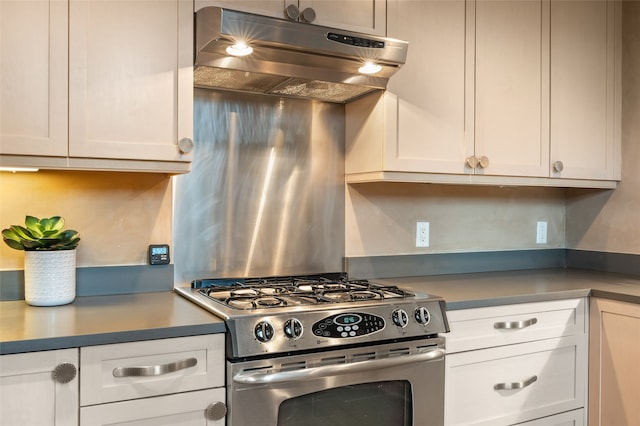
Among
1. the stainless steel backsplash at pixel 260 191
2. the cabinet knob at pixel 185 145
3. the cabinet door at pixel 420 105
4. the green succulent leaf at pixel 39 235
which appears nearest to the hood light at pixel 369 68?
the cabinet door at pixel 420 105

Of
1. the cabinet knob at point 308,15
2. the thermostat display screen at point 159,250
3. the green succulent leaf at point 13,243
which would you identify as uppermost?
the cabinet knob at point 308,15

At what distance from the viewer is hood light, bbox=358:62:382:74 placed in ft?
6.72

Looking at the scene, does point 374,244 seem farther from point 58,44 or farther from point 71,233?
point 58,44

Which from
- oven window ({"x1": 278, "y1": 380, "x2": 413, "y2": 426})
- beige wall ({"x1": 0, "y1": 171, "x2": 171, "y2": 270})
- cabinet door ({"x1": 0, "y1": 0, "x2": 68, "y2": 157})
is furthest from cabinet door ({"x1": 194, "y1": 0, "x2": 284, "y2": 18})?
oven window ({"x1": 278, "y1": 380, "x2": 413, "y2": 426})

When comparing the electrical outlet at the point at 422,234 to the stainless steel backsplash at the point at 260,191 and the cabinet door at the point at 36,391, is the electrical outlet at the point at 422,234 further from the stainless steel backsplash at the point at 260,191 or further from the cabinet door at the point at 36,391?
the cabinet door at the point at 36,391

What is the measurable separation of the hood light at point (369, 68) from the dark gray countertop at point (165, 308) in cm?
85

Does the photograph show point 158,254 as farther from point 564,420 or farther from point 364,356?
point 564,420

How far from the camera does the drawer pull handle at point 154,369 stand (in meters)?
1.46

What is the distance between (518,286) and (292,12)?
140 centimetres

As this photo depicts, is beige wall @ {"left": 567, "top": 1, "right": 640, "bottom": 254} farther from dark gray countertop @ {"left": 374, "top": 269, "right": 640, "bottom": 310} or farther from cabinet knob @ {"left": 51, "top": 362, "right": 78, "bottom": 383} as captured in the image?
cabinet knob @ {"left": 51, "top": 362, "right": 78, "bottom": 383}

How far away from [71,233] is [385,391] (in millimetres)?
1141

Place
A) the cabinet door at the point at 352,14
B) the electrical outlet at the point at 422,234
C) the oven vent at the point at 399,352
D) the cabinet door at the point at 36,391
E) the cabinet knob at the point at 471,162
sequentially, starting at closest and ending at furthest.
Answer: the cabinet door at the point at 36,391
the oven vent at the point at 399,352
the cabinet door at the point at 352,14
the cabinet knob at the point at 471,162
the electrical outlet at the point at 422,234

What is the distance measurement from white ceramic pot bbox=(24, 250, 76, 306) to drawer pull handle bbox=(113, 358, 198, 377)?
1.62ft

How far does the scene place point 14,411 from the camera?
138 cm
